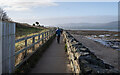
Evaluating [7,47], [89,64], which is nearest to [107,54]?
[89,64]

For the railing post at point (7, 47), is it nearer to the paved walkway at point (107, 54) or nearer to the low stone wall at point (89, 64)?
the low stone wall at point (89, 64)

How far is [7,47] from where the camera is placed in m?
4.12

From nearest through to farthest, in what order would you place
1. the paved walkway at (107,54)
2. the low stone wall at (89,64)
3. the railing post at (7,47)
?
1. the low stone wall at (89,64)
2. the railing post at (7,47)
3. the paved walkway at (107,54)

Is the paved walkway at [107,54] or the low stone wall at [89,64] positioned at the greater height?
the low stone wall at [89,64]

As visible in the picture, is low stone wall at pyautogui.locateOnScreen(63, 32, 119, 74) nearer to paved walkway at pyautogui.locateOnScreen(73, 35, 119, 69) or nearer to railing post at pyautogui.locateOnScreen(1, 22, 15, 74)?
railing post at pyautogui.locateOnScreen(1, 22, 15, 74)

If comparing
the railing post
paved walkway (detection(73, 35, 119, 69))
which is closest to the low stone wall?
the railing post

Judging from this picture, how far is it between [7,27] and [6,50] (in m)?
0.66

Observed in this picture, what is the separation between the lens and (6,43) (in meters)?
4.06

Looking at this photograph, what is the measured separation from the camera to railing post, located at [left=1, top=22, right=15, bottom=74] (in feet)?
13.0

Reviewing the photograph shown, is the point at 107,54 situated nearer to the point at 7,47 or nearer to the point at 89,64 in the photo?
the point at 89,64

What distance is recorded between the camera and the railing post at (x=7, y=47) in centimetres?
395

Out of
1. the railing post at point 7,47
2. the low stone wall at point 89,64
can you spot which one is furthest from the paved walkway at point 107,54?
the railing post at point 7,47

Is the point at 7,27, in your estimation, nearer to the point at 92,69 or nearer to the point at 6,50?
the point at 6,50

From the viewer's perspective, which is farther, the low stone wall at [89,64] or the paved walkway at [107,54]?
the paved walkway at [107,54]
